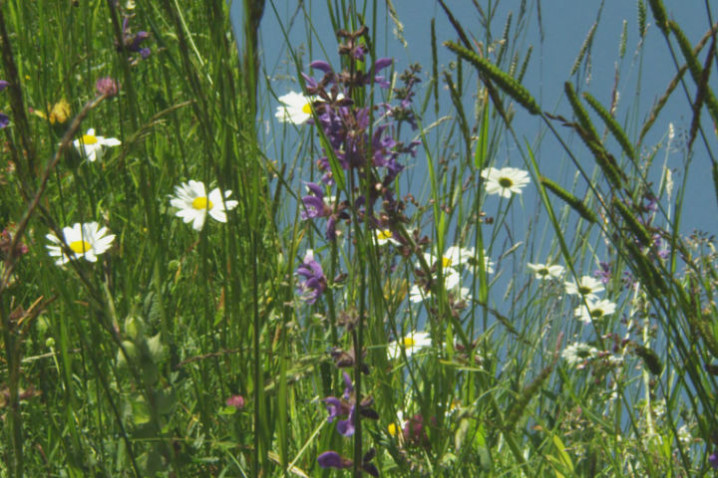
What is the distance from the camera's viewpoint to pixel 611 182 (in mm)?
931

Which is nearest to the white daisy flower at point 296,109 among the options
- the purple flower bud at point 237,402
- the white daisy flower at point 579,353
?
the purple flower bud at point 237,402

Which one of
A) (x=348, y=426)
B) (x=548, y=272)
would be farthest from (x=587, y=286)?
(x=348, y=426)

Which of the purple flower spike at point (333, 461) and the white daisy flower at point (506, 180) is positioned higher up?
the white daisy flower at point (506, 180)

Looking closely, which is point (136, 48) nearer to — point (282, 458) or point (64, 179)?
point (64, 179)

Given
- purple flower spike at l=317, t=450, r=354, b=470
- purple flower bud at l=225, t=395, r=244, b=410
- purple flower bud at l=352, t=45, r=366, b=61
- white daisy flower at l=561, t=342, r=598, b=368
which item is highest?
purple flower bud at l=352, t=45, r=366, b=61

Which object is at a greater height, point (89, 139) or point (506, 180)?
point (89, 139)

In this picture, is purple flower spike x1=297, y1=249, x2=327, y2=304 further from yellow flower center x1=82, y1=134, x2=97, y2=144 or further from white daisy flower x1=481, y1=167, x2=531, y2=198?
yellow flower center x1=82, y1=134, x2=97, y2=144

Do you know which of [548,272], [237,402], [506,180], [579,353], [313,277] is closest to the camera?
[237,402]

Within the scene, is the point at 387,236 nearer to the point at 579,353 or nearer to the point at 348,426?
the point at 348,426

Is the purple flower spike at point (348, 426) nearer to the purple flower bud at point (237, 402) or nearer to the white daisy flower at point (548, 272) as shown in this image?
the purple flower bud at point (237, 402)

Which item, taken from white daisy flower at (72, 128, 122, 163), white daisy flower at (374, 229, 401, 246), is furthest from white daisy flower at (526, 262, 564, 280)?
white daisy flower at (72, 128, 122, 163)

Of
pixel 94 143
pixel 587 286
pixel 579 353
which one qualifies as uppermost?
pixel 94 143

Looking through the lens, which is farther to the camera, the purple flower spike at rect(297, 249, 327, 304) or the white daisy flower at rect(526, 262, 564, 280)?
the white daisy flower at rect(526, 262, 564, 280)

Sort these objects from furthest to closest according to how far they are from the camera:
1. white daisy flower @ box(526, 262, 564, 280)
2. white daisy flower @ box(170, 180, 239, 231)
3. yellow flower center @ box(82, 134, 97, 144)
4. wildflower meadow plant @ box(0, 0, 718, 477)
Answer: white daisy flower @ box(526, 262, 564, 280)
yellow flower center @ box(82, 134, 97, 144)
white daisy flower @ box(170, 180, 239, 231)
wildflower meadow plant @ box(0, 0, 718, 477)
